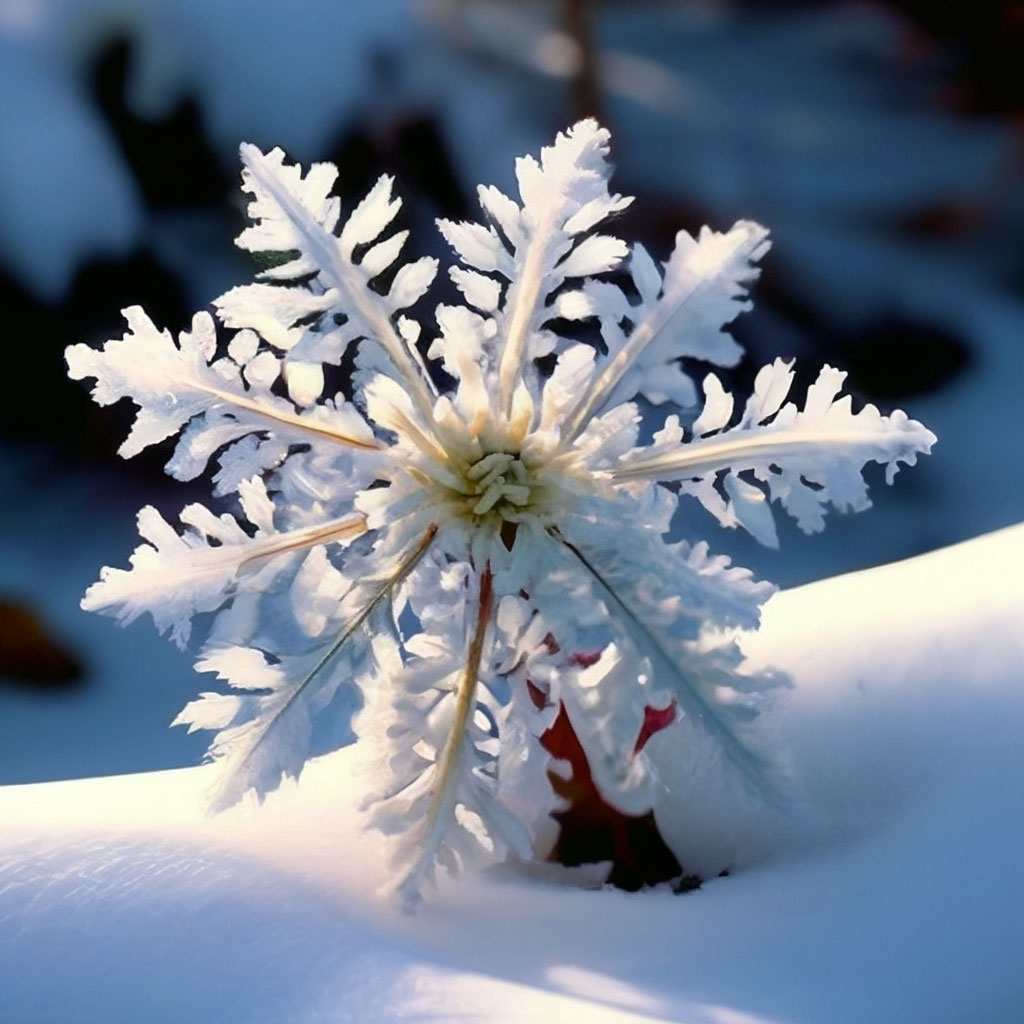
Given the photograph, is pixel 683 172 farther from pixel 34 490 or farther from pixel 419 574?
pixel 419 574

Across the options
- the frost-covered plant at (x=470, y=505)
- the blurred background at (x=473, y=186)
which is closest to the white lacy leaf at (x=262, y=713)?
the frost-covered plant at (x=470, y=505)

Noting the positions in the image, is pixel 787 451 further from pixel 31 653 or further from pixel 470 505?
pixel 31 653

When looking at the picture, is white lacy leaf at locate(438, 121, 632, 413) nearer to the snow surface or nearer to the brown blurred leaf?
the snow surface

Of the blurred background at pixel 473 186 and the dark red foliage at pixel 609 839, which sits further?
the blurred background at pixel 473 186

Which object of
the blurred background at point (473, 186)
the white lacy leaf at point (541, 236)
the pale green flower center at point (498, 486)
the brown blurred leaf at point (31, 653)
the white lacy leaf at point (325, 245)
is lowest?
the pale green flower center at point (498, 486)

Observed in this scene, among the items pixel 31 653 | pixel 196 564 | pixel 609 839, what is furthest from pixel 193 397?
pixel 31 653

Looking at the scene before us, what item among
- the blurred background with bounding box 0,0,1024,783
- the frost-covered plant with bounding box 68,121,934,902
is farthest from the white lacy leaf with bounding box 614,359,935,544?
the blurred background with bounding box 0,0,1024,783

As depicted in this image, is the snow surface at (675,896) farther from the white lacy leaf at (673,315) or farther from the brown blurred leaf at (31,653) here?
the brown blurred leaf at (31,653)
